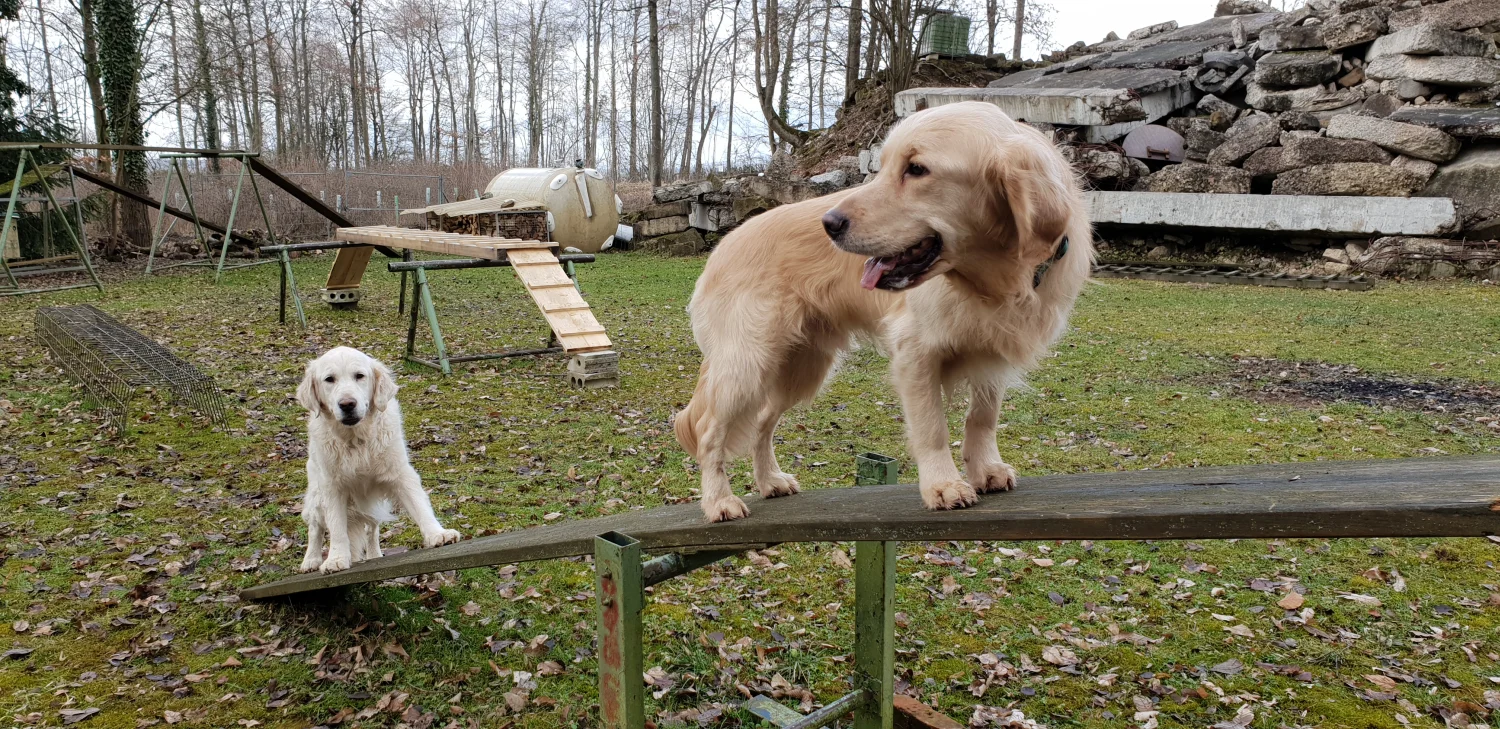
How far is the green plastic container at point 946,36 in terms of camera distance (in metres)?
24.3

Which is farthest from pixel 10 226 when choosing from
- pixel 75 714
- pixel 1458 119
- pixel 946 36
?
pixel 1458 119

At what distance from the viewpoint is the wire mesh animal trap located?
7543mm

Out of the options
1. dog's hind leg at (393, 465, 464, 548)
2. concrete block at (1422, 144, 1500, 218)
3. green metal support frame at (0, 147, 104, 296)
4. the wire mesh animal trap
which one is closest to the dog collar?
dog's hind leg at (393, 465, 464, 548)

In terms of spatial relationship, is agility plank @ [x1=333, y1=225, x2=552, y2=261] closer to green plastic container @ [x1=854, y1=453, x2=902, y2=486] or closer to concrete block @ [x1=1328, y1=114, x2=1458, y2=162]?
green plastic container @ [x1=854, y1=453, x2=902, y2=486]

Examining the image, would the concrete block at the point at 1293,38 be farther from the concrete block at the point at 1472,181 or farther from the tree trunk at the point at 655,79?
the tree trunk at the point at 655,79

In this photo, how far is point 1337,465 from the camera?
8.57 ft

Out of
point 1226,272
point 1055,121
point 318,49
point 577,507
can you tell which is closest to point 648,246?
point 1055,121

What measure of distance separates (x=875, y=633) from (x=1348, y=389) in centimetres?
680

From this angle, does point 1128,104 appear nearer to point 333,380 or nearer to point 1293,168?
point 1293,168

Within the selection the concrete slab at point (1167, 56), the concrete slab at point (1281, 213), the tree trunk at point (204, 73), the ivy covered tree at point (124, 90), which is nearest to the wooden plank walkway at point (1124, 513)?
the concrete slab at point (1281, 213)

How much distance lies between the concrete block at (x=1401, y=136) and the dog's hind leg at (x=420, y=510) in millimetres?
15662

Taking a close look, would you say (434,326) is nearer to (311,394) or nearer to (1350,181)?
(311,394)

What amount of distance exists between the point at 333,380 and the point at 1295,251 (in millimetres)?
16007

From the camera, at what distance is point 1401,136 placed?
14125 mm
